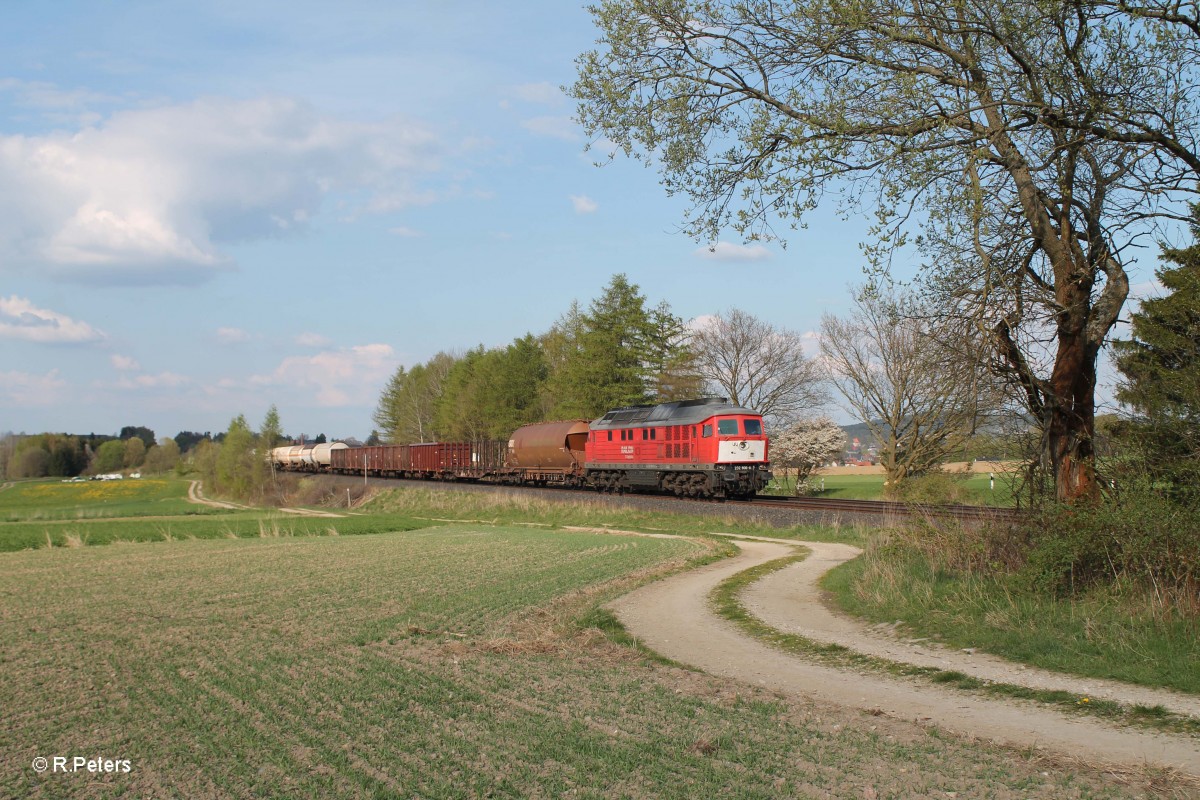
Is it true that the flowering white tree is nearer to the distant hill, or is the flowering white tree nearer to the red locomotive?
the distant hill

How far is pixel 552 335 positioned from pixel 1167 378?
74369mm

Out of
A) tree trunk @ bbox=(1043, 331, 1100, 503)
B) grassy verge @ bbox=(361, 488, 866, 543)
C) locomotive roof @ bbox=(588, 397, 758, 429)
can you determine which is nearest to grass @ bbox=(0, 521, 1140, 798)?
tree trunk @ bbox=(1043, 331, 1100, 503)

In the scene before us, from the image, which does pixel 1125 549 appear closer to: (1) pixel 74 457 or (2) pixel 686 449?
(2) pixel 686 449

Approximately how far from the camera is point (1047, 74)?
40.9 feet

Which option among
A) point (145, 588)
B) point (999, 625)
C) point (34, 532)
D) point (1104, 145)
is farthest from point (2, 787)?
point (34, 532)

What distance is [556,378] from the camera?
6544 cm

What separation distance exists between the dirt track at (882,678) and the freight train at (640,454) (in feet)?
61.3

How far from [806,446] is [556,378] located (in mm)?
19134


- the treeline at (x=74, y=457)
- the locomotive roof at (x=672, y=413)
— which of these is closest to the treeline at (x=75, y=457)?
the treeline at (x=74, y=457)

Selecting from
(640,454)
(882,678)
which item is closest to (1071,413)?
(882,678)

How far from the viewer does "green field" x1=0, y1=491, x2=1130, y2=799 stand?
612 cm

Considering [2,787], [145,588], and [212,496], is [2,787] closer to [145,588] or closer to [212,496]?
[145,588]

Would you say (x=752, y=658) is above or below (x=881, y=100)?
below

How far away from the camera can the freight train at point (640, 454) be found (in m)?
35.2
